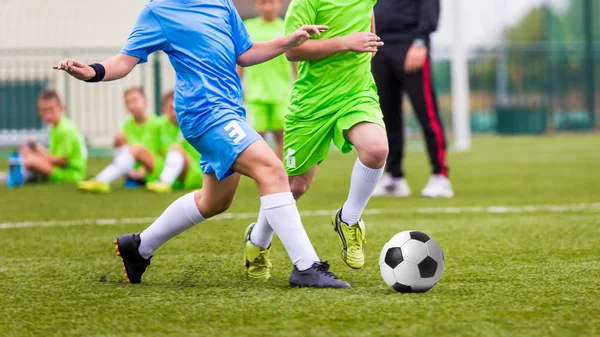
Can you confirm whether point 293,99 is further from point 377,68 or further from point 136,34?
point 377,68

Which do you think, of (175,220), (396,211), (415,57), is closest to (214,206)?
(175,220)

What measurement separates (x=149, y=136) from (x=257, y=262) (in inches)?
254

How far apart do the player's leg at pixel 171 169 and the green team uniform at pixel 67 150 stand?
1.43m

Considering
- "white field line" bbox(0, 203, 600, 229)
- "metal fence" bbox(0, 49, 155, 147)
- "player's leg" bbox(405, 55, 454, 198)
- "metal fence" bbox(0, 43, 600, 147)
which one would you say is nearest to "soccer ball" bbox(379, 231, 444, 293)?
"white field line" bbox(0, 203, 600, 229)

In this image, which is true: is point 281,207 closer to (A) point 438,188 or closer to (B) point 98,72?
(B) point 98,72

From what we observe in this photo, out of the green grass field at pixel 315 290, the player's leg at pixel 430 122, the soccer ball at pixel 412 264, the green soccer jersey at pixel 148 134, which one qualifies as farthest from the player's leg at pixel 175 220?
the green soccer jersey at pixel 148 134

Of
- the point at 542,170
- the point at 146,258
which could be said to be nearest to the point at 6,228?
the point at 146,258

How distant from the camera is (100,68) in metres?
4.04

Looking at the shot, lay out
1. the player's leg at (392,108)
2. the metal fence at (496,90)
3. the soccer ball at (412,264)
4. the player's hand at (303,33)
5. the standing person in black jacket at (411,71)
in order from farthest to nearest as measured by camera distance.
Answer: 1. the metal fence at (496,90)
2. the player's leg at (392,108)
3. the standing person in black jacket at (411,71)
4. the player's hand at (303,33)
5. the soccer ball at (412,264)

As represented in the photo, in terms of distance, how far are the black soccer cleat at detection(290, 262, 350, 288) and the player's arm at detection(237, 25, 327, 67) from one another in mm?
954

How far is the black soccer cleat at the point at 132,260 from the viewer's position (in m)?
4.37

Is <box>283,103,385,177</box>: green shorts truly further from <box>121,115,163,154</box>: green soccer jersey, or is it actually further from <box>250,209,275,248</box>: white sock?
<box>121,115,163,154</box>: green soccer jersey

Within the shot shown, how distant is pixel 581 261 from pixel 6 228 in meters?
4.03

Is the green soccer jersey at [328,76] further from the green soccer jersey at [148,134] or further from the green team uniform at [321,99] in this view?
the green soccer jersey at [148,134]
